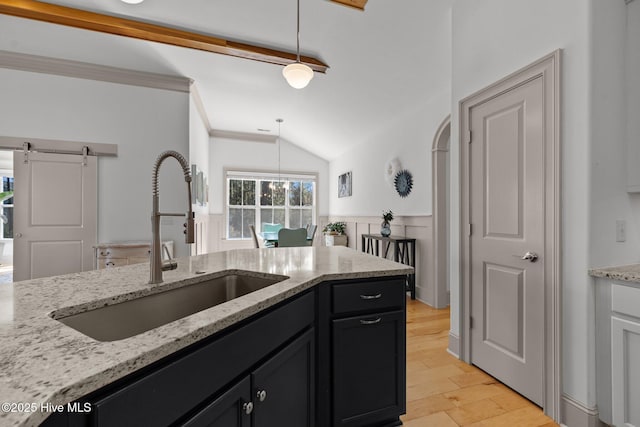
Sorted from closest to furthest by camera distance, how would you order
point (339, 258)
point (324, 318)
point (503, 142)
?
1. point (324, 318)
2. point (339, 258)
3. point (503, 142)

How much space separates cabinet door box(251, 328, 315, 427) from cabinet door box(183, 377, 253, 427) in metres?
0.04

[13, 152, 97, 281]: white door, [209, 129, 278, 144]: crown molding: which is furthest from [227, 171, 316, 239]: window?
[13, 152, 97, 281]: white door

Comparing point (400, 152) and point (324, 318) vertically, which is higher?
point (400, 152)

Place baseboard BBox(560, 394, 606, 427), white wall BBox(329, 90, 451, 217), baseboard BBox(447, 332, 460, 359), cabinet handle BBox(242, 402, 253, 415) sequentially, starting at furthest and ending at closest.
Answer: white wall BBox(329, 90, 451, 217) → baseboard BBox(447, 332, 460, 359) → baseboard BBox(560, 394, 606, 427) → cabinet handle BBox(242, 402, 253, 415)

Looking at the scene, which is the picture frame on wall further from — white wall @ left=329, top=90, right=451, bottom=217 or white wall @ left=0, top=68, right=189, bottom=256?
white wall @ left=0, top=68, right=189, bottom=256

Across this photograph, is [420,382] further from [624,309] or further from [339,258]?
[624,309]

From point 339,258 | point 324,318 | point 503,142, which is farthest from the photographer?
point 503,142

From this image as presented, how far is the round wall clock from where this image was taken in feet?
13.5

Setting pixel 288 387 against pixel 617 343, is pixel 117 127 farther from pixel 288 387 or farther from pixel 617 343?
pixel 617 343

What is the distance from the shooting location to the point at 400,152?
4.36 meters

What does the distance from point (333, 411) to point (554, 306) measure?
1348mm

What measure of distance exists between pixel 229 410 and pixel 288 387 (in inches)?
13.6

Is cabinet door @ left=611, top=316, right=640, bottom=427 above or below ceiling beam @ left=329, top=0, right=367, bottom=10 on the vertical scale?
below

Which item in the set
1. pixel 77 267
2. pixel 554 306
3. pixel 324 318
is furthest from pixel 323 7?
pixel 77 267
